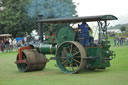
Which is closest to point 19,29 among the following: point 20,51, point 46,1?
point 46,1

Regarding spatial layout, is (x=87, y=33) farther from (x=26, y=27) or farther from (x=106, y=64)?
(x=26, y=27)

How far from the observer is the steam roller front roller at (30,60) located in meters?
11.1

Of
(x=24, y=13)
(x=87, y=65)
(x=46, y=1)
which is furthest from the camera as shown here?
(x=24, y=13)

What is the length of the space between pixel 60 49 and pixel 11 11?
29477 mm

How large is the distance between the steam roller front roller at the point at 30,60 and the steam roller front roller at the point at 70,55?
125 cm

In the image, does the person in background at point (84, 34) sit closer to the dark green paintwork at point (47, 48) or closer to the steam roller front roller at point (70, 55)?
the steam roller front roller at point (70, 55)

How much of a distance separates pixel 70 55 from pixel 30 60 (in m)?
1.77

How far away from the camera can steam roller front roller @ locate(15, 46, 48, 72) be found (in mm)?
11102

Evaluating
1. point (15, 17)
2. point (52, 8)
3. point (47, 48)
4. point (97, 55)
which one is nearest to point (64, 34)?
point (47, 48)

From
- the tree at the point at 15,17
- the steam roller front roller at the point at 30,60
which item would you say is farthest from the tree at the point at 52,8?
the tree at the point at 15,17

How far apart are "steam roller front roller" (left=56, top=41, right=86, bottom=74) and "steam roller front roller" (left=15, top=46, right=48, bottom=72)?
4.11 feet

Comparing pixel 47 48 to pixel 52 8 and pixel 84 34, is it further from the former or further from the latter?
pixel 52 8

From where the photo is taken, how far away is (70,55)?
33.1 feet

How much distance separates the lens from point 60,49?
10.3m
